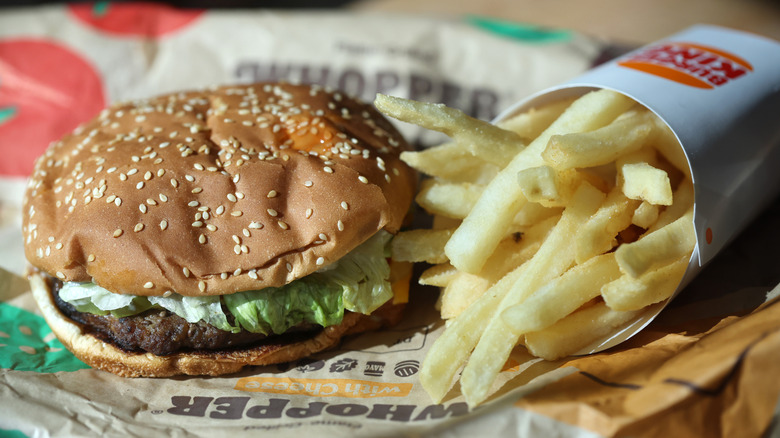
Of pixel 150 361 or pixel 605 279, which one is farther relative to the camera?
pixel 150 361

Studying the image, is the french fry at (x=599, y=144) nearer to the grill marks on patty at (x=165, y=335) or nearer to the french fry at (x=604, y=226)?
the french fry at (x=604, y=226)

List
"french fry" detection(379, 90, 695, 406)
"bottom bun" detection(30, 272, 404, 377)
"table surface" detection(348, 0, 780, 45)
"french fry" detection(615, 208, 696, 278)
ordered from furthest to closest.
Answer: "table surface" detection(348, 0, 780, 45), "bottom bun" detection(30, 272, 404, 377), "french fry" detection(379, 90, 695, 406), "french fry" detection(615, 208, 696, 278)

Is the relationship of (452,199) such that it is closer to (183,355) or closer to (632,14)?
(183,355)

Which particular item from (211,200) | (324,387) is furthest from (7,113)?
(324,387)

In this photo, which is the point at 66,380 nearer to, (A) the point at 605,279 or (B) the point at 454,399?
(B) the point at 454,399

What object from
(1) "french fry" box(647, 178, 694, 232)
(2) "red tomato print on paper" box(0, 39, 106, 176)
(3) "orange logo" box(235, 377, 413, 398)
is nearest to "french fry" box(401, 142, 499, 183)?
(1) "french fry" box(647, 178, 694, 232)

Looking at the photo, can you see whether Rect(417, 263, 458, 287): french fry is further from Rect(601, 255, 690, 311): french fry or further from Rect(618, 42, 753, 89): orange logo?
Rect(618, 42, 753, 89): orange logo

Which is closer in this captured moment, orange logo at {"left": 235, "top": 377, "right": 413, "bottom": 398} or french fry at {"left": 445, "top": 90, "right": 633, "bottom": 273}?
french fry at {"left": 445, "top": 90, "right": 633, "bottom": 273}

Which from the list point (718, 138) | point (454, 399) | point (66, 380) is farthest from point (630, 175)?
point (66, 380)
